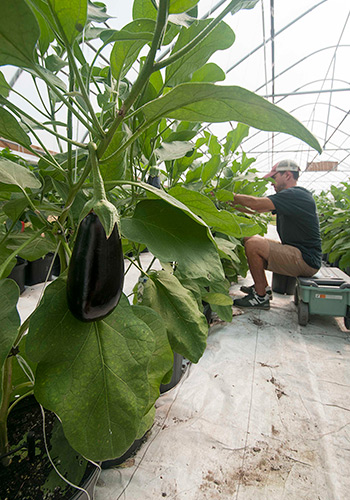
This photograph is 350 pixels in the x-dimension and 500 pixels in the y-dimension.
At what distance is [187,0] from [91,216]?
0.99ft

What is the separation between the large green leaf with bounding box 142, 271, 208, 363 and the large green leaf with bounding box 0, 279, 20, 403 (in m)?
0.28

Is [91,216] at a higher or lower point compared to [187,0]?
lower

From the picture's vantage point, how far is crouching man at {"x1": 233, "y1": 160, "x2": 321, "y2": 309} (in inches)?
83.9

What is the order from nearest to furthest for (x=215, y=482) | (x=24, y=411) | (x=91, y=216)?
1. (x=91, y=216)
2. (x=24, y=411)
3. (x=215, y=482)

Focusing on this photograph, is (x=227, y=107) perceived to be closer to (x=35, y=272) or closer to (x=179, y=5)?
(x=179, y=5)

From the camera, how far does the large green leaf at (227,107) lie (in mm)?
308

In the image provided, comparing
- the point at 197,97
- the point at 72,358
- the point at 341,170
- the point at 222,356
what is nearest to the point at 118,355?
the point at 72,358

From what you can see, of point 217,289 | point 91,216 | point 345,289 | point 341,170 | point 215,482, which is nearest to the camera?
point 91,216

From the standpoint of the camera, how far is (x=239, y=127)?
1.30 meters

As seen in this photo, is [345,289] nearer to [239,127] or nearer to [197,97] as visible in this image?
[239,127]

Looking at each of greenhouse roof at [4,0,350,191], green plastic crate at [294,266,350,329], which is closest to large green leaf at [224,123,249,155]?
green plastic crate at [294,266,350,329]

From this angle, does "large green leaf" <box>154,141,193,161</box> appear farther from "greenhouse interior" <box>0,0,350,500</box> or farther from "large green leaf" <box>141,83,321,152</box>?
"large green leaf" <box>141,83,321,152</box>

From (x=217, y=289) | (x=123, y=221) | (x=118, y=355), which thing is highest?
(x=123, y=221)

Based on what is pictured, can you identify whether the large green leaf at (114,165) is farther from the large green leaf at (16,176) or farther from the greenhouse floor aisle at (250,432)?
the greenhouse floor aisle at (250,432)
